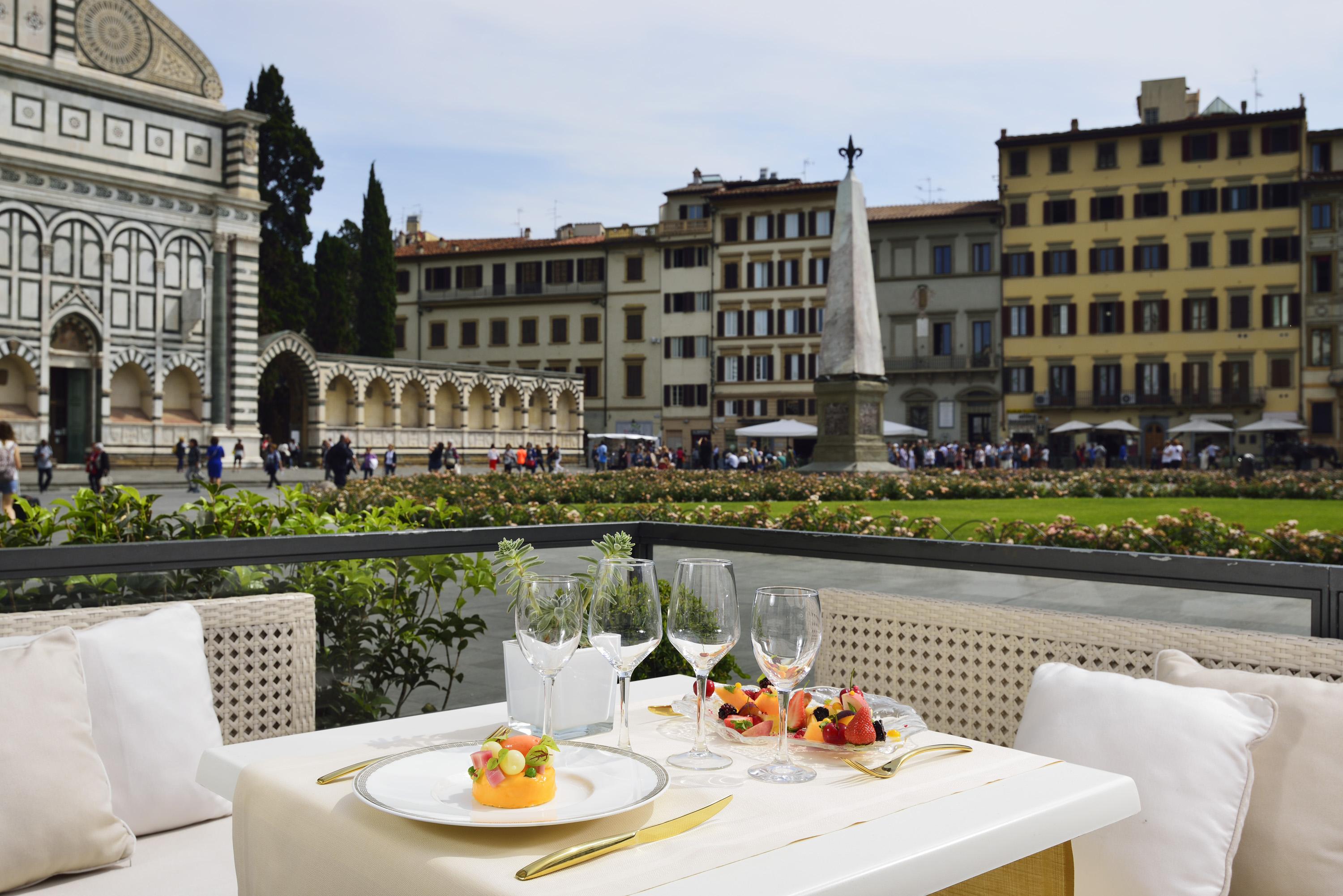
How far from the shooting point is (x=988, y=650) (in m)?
3.01

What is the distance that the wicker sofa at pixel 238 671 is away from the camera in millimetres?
2535

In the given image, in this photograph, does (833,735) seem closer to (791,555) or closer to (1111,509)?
(791,555)

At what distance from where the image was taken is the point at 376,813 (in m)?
1.64

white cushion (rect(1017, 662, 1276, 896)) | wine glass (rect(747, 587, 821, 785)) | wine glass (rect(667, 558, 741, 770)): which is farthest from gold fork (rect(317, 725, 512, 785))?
white cushion (rect(1017, 662, 1276, 896))

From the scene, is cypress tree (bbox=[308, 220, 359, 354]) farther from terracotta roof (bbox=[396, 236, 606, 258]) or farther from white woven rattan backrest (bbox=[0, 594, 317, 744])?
white woven rattan backrest (bbox=[0, 594, 317, 744])

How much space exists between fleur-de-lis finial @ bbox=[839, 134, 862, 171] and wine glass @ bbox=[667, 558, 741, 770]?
17.5 metres

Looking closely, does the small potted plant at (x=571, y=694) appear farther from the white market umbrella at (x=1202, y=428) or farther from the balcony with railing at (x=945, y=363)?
the balcony with railing at (x=945, y=363)

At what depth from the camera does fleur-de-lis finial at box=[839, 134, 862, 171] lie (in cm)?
1838

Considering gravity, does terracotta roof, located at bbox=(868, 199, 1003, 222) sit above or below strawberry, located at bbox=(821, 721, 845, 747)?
above

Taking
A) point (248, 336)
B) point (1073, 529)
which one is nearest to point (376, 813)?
point (1073, 529)

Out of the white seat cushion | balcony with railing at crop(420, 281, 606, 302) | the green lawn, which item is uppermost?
balcony with railing at crop(420, 281, 606, 302)

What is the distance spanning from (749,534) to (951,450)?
3814 cm

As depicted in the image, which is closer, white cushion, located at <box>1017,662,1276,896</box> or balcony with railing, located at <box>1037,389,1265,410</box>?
white cushion, located at <box>1017,662,1276,896</box>

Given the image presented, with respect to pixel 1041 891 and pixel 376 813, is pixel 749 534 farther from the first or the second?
pixel 376 813
